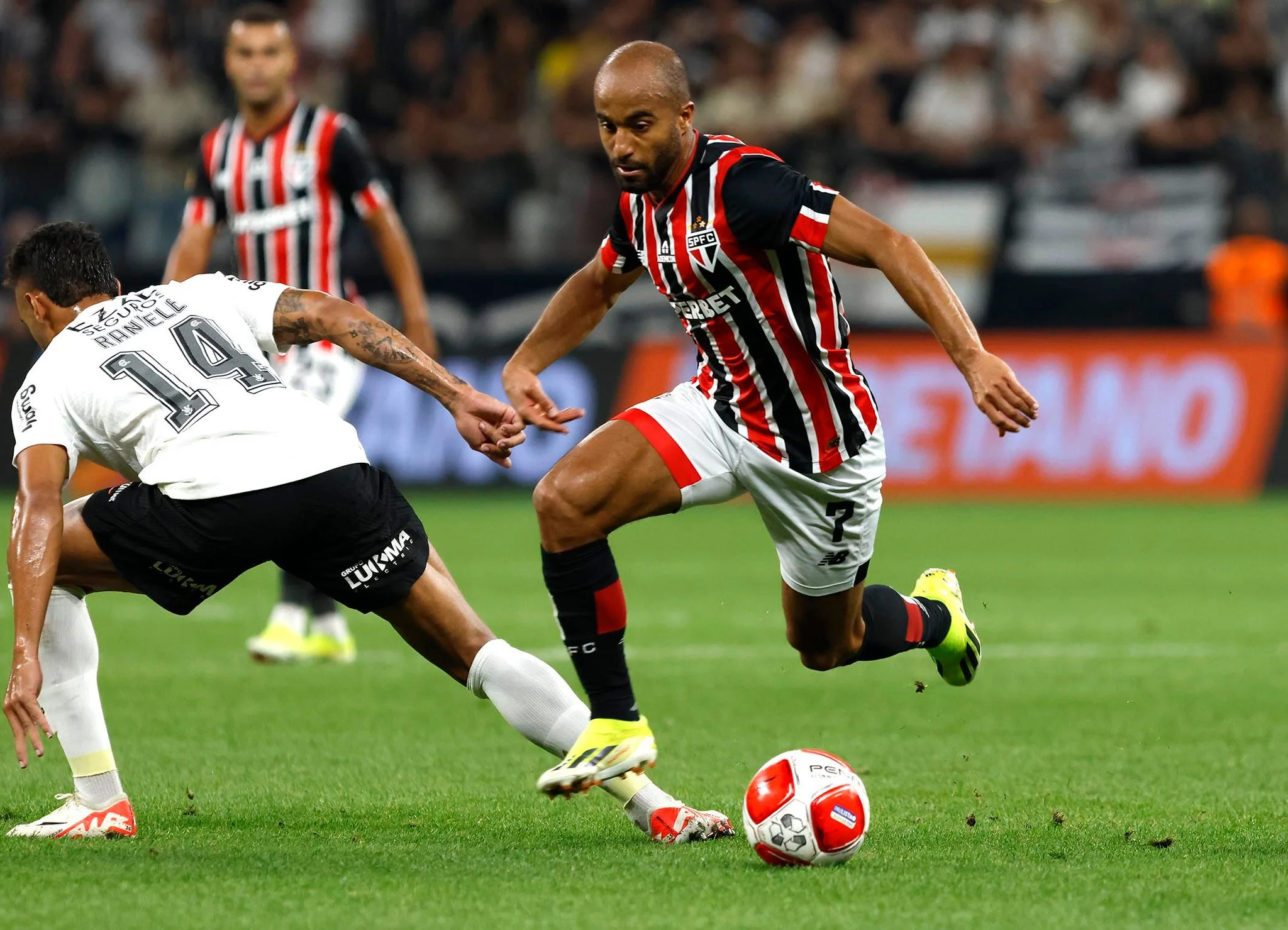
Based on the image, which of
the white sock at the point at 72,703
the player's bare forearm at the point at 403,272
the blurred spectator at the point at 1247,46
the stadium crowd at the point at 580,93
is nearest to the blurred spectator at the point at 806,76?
the stadium crowd at the point at 580,93

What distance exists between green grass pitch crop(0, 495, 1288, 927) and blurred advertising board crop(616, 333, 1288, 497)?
3.84 metres

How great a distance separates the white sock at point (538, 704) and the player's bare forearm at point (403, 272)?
10.7 feet

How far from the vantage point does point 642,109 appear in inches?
202

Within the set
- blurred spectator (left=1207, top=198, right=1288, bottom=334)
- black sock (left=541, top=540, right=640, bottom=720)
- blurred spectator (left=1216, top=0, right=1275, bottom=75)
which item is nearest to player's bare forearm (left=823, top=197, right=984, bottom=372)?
black sock (left=541, top=540, right=640, bottom=720)

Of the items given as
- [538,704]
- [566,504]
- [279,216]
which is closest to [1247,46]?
[279,216]

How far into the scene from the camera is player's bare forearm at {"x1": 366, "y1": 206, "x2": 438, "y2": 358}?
317 inches

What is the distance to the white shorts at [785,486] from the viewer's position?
5.29 m

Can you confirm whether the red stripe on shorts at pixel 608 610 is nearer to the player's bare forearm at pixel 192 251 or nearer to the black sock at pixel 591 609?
the black sock at pixel 591 609

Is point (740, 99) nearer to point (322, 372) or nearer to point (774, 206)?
point (322, 372)

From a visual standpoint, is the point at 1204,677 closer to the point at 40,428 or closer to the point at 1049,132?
the point at 40,428

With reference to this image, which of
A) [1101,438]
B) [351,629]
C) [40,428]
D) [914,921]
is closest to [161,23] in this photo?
[1101,438]

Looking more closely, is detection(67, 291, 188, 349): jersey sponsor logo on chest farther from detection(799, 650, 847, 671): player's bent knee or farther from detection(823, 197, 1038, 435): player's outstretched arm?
detection(799, 650, 847, 671): player's bent knee

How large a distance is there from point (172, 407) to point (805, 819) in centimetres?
182

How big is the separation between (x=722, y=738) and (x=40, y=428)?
275 cm
